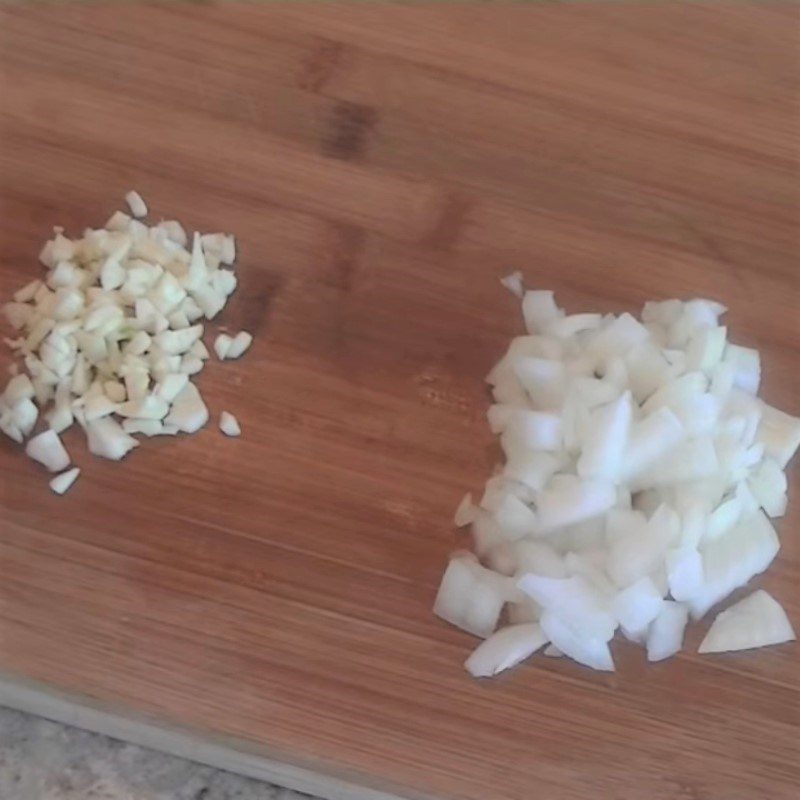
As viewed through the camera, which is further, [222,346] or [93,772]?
[222,346]

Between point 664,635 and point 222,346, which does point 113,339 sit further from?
point 664,635

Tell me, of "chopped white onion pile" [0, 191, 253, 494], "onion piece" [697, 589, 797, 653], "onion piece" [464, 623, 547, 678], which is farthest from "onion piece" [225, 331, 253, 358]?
"onion piece" [697, 589, 797, 653]

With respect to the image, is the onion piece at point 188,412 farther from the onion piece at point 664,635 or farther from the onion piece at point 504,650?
the onion piece at point 664,635

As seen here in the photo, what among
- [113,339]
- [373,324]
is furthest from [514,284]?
[113,339]

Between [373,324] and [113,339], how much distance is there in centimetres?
22

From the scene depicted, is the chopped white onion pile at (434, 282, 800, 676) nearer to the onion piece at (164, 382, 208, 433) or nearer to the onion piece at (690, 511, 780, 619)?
the onion piece at (690, 511, 780, 619)

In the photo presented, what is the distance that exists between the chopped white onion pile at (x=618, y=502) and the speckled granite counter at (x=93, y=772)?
206mm

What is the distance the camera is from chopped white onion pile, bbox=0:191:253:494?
104 centimetres

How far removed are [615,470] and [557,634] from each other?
0.47ft

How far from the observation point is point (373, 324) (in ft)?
3.64

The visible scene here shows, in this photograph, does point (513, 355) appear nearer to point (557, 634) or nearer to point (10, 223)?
point (557, 634)

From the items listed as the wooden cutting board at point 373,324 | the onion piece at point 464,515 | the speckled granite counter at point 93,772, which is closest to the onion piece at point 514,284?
the wooden cutting board at point 373,324

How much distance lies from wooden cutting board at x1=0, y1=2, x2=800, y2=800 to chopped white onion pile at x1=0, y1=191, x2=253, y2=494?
21mm

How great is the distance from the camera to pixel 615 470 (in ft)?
3.35
